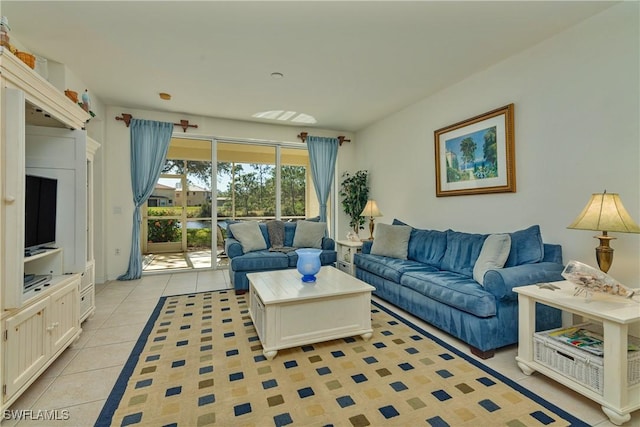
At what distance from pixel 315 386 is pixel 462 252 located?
2.01 metres

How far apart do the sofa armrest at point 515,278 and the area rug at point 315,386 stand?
54 centimetres

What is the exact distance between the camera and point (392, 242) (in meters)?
3.67

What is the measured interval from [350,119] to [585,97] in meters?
3.23

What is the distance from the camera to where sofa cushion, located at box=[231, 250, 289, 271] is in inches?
144

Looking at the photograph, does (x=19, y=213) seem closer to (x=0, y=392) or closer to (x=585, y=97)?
(x=0, y=392)

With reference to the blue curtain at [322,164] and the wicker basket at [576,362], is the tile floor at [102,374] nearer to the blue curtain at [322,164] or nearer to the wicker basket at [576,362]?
the wicker basket at [576,362]

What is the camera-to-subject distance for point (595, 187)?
7.51ft

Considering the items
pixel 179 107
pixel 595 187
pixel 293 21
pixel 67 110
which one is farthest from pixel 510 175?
pixel 179 107

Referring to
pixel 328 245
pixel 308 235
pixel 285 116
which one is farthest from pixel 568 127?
pixel 285 116

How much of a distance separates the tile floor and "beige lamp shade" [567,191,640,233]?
3.39 feet

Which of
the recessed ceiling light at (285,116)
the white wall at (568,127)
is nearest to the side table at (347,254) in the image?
the white wall at (568,127)

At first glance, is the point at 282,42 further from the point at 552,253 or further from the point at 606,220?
the point at 552,253

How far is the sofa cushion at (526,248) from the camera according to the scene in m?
2.42

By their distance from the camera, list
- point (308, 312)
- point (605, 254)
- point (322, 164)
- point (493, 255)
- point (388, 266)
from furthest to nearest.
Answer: point (322, 164), point (388, 266), point (493, 255), point (308, 312), point (605, 254)
